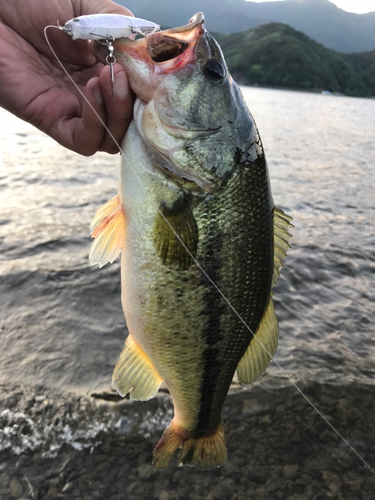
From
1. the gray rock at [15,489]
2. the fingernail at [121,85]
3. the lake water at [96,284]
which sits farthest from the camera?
the lake water at [96,284]

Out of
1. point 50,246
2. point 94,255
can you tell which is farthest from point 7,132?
point 94,255

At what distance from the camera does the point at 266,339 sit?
2.55 meters

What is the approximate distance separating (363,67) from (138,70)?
17178cm

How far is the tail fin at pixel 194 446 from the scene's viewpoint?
2.72 metres

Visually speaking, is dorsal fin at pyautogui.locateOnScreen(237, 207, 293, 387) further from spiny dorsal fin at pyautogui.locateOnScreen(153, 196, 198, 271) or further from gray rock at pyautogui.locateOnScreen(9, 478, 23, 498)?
gray rock at pyautogui.locateOnScreen(9, 478, 23, 498)

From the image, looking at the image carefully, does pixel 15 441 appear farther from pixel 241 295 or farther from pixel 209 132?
pixel 209 132

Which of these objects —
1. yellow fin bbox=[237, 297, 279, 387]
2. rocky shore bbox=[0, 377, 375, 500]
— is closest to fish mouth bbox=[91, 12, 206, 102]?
yellow fin bbox=[237, 297, 279, 387]

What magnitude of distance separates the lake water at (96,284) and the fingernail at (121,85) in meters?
3.11

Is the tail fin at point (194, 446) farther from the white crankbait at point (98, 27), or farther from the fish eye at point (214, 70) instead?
the white crankbait at point (98, 27)

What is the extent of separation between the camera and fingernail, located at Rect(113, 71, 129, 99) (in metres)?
1.91

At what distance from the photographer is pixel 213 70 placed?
6.48 feet

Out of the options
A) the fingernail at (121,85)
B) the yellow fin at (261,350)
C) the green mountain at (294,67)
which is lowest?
the yellow fin at (261,350)

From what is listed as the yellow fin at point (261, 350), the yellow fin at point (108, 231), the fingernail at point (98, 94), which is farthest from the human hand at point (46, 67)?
the yellow fin at point (261, 350)

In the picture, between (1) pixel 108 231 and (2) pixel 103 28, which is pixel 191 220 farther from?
(2) pixel 103 28
